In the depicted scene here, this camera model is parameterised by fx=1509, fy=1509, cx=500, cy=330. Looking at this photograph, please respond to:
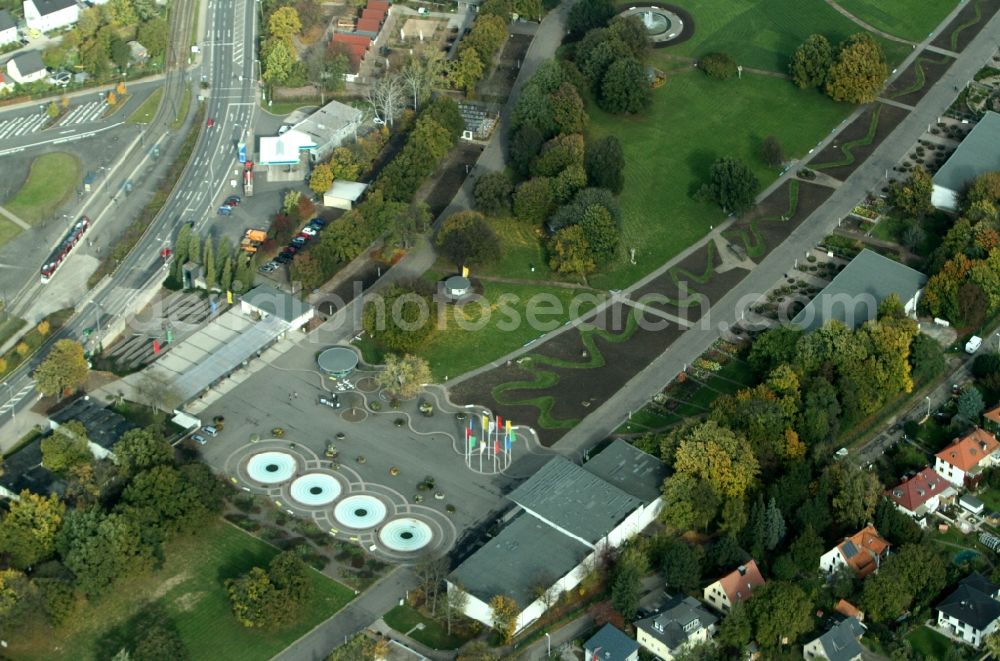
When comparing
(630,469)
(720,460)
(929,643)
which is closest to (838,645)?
(929,643)

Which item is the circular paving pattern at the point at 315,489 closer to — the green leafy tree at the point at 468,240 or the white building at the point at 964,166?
the green leafy tree at the point at 468,240

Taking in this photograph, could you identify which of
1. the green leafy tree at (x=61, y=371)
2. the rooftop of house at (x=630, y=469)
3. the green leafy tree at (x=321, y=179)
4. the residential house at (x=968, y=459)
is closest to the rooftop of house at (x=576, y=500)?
the rooftop of house at (x=630, y=469)

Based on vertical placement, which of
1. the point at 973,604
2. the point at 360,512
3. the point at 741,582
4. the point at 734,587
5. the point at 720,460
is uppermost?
the point at 720,460

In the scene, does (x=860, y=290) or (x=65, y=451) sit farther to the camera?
(x=860, y=290)

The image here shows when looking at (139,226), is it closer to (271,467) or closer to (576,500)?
(271,467)

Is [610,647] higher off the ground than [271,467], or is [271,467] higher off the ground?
[271,467]

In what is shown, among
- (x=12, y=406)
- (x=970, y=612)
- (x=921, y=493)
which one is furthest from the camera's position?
(x=12, y=406)
